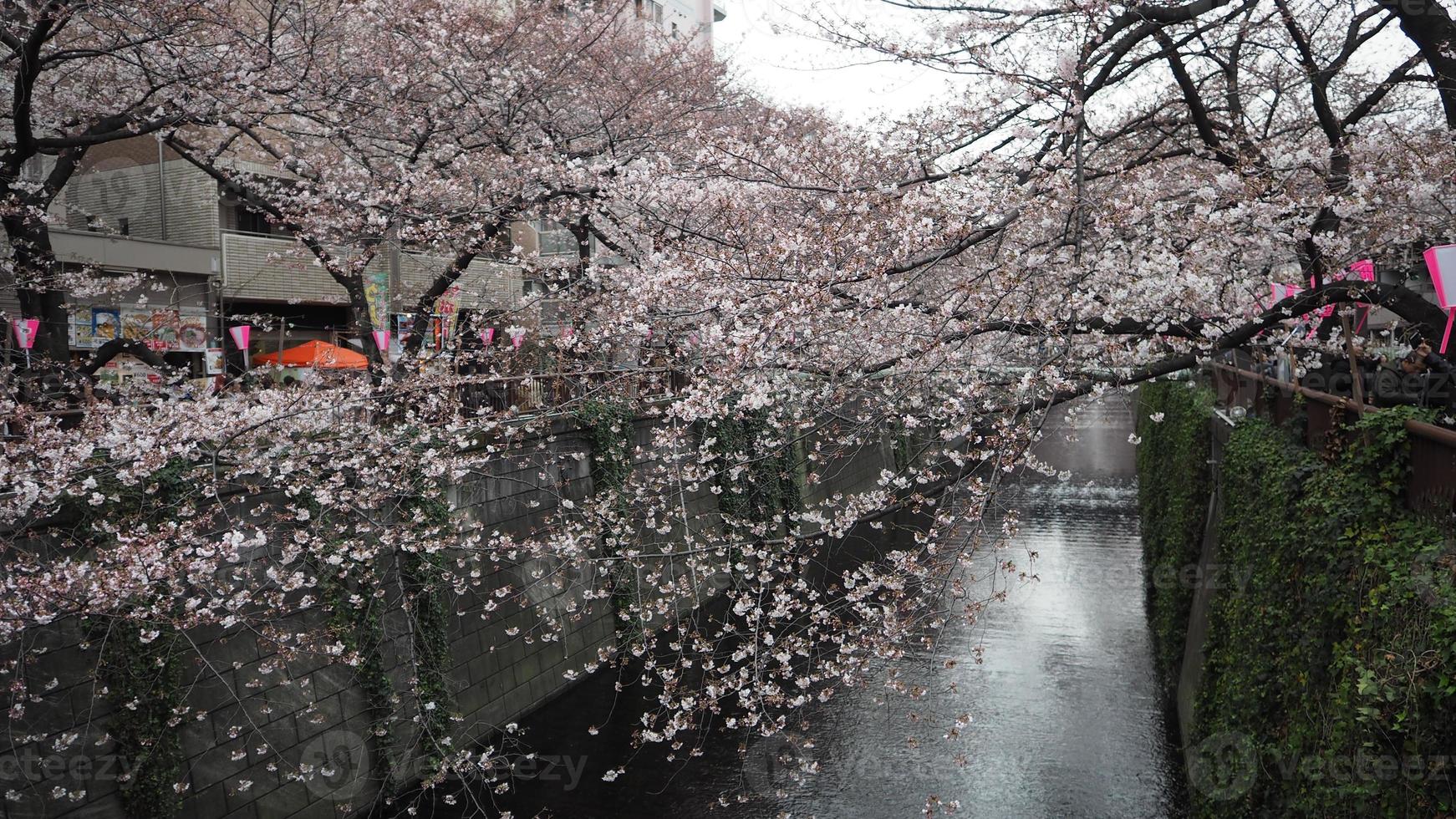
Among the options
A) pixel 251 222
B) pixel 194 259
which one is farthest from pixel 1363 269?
pixel 251 222

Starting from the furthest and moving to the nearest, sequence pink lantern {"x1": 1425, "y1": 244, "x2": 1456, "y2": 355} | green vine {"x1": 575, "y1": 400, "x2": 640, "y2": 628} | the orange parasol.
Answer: the orange parasol, green vine {"x1": 575, "y1": 400, "x2": 640, "y2": 628}, pink lantern {"x1": 1425, "y1": 244, "x2": 1456, "y2": 355}

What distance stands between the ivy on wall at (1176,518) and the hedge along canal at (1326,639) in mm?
2285

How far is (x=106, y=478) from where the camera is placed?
7430 mm

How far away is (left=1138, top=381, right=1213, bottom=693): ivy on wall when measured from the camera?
1252cm

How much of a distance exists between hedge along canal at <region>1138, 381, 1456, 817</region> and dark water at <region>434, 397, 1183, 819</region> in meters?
1.19

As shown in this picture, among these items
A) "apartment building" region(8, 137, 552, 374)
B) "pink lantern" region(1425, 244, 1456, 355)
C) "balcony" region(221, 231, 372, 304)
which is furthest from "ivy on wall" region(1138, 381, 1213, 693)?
"balcony" region(221, 231, 372, 304)

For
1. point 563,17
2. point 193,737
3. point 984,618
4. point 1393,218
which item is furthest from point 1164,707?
point 563,17

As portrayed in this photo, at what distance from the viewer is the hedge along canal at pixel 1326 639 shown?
3543 millimetres

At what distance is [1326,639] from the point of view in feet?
15.8

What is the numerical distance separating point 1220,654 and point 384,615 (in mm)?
8141

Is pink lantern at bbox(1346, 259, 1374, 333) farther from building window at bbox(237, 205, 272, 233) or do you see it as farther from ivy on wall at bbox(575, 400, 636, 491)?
building window at bbox(237, 205, 272, 233)

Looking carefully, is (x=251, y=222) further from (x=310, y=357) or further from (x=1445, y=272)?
(x=1445, y=272)

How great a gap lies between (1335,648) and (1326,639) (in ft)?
0.90

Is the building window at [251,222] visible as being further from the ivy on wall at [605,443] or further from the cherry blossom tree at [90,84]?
the ivy on wall at [605,443]
